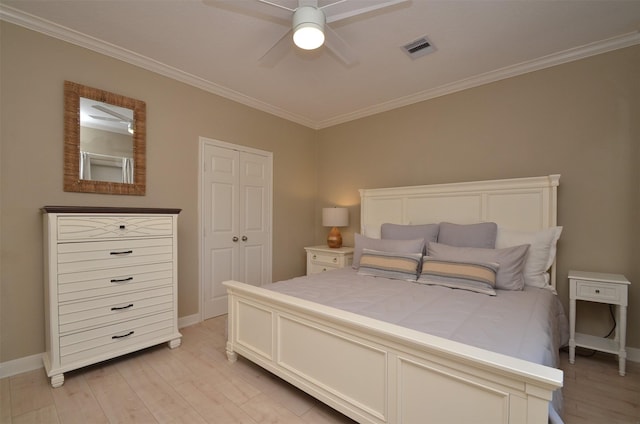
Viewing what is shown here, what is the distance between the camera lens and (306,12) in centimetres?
171

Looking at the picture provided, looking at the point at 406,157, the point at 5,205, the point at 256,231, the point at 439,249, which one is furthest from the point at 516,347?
the point at 5,205

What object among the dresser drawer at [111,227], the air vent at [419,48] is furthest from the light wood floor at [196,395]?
the air vent at [419,48]

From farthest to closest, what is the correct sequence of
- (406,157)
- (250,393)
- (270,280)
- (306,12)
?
(270,280) → (406,157) → (250,393) → (306,12)

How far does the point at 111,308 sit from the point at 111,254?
42 centimetres

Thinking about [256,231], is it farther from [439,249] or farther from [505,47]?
[505,47]

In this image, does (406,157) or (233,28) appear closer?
→ (233,28)

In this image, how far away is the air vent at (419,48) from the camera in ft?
7.79

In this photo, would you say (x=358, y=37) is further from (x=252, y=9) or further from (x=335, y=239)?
(x=335, y=239)

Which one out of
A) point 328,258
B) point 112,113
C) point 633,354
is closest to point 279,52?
point 112,113

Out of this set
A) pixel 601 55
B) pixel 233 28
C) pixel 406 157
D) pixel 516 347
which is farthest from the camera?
pixel 406 157

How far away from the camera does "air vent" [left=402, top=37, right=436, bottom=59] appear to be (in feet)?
7.79

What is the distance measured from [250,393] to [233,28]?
2.67m

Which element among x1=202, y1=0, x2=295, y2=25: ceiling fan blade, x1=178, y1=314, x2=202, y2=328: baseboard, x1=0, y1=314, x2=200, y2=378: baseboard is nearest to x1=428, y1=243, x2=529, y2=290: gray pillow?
x1=202, y1=0, x2=295, y2=25: ceiling fan blade

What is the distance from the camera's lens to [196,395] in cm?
186
